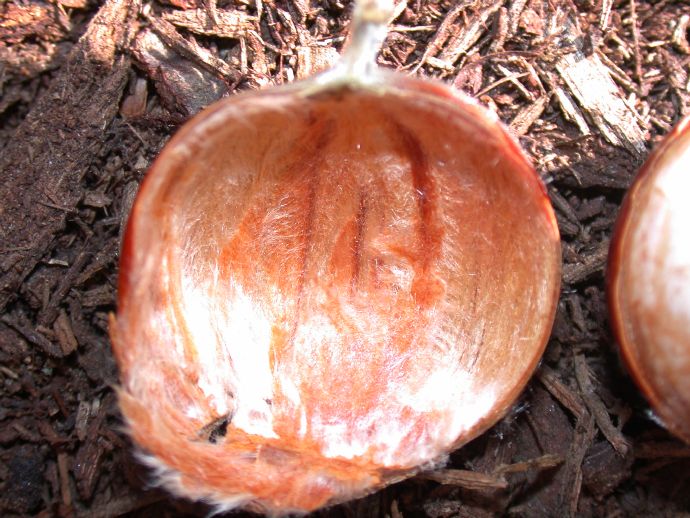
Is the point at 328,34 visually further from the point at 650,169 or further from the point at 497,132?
the point at 650,169

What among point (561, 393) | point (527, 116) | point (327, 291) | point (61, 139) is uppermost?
point (527, 116)

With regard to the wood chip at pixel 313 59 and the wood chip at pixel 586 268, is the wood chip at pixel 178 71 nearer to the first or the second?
the wood chip at pixel 313 59

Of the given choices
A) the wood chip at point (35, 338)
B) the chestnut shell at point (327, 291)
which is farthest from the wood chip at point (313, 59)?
the wood chip at point (35, 338)

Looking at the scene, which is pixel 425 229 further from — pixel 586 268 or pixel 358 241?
pixel 586 268

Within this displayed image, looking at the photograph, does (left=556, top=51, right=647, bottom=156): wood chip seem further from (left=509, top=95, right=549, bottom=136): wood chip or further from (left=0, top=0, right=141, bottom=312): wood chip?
(left=0, top=0, right=141, bottom=312): wood chip

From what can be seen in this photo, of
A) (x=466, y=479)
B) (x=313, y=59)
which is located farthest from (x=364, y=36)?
(x=466, y=479)
